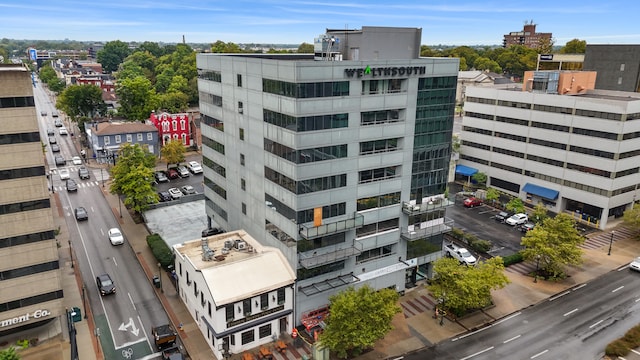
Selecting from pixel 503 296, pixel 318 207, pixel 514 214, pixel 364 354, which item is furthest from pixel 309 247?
pixel 514 214

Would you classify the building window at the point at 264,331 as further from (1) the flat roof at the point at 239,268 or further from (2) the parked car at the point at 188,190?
(2) the parked car at the point at 188,190

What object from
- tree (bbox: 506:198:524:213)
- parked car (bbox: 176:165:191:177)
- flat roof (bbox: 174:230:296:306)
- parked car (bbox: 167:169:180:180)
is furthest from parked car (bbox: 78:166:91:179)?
tree (bbox: 506:198:524:213)

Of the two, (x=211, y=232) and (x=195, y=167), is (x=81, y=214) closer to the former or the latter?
(x=211, y=232)

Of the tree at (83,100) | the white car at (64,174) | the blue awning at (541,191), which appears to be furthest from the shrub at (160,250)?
the tree at (83,100)

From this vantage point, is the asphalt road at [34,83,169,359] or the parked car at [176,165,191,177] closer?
the asphalt road at [34,83,169,359]

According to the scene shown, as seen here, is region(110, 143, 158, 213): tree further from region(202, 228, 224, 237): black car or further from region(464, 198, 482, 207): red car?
region(464, 198, 482, 207): red car
